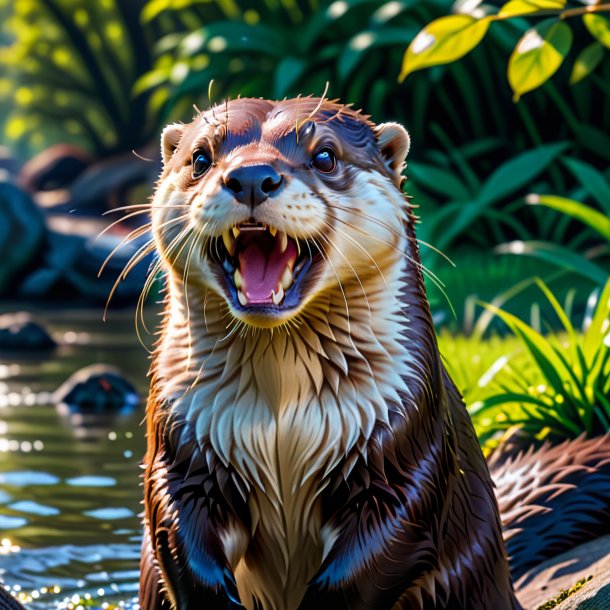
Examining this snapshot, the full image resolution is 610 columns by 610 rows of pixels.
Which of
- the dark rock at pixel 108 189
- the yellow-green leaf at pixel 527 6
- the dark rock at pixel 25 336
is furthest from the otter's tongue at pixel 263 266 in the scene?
the dark rock at pixel 108 189

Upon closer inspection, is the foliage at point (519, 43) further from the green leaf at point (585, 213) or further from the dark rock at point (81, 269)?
the dark rock at point (81, 269)

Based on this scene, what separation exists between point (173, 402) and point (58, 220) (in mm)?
12283

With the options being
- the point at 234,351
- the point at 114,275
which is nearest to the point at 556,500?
the point at 234,351

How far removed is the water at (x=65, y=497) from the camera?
3.84 meters

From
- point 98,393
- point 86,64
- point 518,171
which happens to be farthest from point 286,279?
point 86,64

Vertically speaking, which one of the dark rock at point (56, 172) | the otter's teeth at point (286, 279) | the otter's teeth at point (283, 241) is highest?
the dark rock at point (56, 172)

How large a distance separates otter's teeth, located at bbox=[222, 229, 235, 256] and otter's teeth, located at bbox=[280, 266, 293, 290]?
121 millimetres

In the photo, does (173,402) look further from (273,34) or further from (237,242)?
(273,34)

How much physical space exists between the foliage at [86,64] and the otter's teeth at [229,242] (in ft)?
54.4

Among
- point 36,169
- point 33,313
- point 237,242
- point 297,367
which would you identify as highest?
point 36,169

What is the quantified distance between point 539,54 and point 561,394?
1.62 meters

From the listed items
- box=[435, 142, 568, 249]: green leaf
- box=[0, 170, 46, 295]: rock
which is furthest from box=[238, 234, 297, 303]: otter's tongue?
box=[0, 170, 46, 295]: rock

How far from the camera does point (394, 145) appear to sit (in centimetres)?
292

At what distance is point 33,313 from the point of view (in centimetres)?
1168
